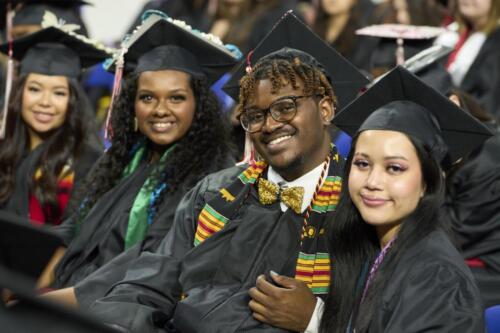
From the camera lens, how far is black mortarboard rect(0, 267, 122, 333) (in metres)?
1.47

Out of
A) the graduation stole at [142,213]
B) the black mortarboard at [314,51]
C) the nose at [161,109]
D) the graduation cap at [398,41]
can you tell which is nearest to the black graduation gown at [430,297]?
the black mortarboard at [314,51]

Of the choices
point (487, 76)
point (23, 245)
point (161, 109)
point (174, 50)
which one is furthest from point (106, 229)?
point (487, 76)

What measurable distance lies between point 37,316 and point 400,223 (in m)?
1.77

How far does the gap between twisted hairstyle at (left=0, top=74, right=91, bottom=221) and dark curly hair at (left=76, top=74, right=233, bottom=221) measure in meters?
0.39

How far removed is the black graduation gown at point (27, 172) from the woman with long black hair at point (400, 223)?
Result: 2.27 m

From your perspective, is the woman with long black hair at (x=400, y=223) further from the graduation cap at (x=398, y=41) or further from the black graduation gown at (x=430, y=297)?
the graduation cap at (x=398, y=41)

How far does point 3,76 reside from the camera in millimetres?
7898

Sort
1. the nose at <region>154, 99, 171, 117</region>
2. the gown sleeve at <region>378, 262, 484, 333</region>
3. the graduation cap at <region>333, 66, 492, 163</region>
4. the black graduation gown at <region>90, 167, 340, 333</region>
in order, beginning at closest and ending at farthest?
the gown sleeve at <region>378, 262, 484, 333</region>, the graduation cap at <region>333, 66, 492, 163</region>, the black graduation gown at <region>90, 167, 340, 333</region>, the nose at <region>154, 99, 171, 117</region>

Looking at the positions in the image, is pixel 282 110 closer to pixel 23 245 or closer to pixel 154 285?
pixel 154 285

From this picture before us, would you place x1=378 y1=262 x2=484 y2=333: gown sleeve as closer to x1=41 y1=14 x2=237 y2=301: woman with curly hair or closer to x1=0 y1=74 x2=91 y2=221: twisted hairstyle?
x1=41 y1=14 x2=237 y2=301: woman with curly hair

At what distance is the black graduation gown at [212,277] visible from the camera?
327 cm

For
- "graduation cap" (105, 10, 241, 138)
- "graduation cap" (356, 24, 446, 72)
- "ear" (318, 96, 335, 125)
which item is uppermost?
"graduation cap" (356, 24, 446, 72)

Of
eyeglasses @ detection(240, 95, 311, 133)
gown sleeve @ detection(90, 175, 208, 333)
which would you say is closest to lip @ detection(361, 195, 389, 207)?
eyeglasses @ detection(240, 95, 311, 133)

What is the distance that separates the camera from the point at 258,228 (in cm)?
341
